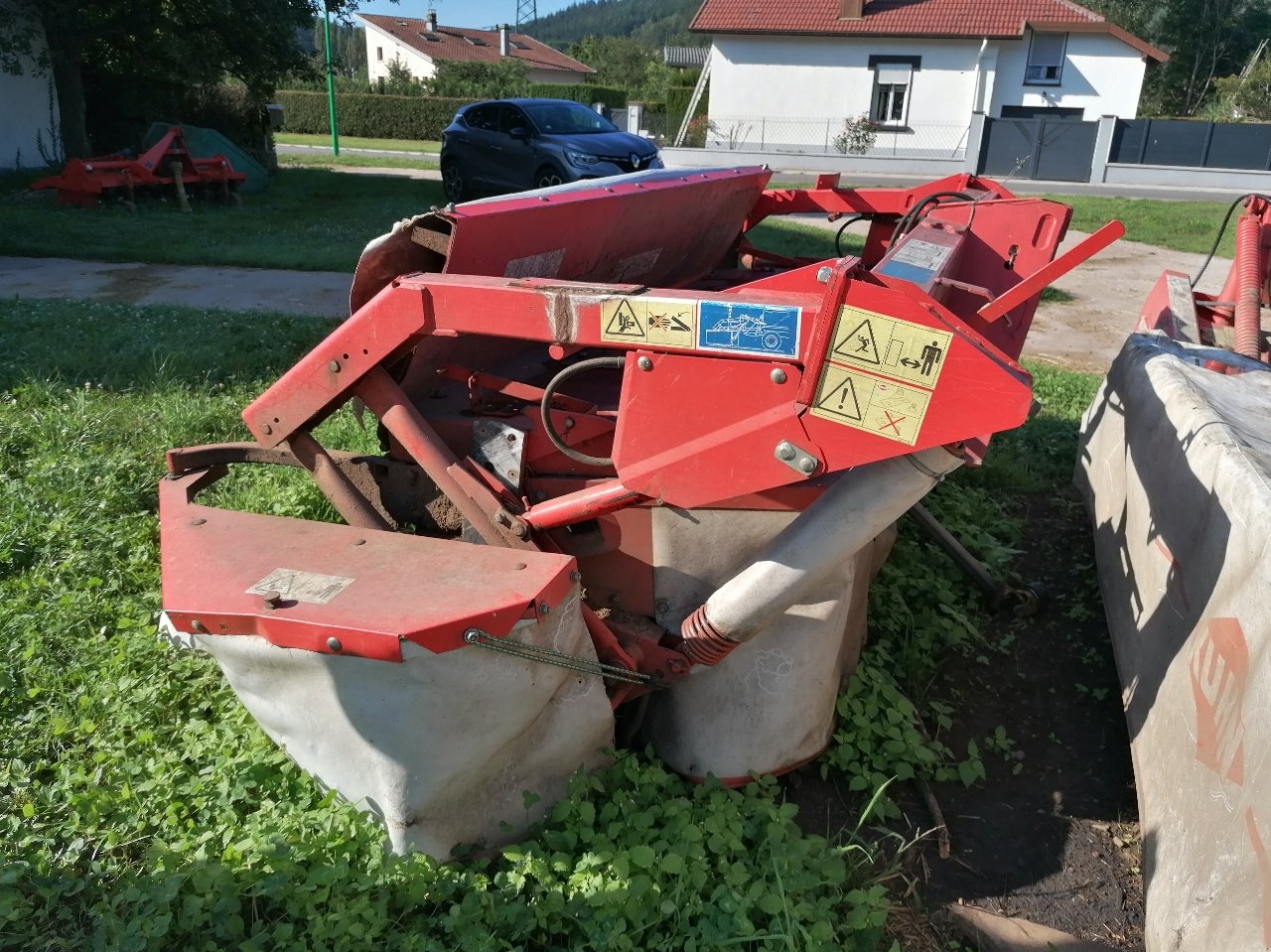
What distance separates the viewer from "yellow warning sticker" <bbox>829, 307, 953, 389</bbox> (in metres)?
1.88

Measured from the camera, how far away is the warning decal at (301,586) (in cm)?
200

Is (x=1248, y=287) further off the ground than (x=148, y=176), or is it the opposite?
(x=1248, y=287)

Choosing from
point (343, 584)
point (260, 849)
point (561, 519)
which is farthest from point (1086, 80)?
point (260, 849)

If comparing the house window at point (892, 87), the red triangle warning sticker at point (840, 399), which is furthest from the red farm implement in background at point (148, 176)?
the house window at point (892, 87)

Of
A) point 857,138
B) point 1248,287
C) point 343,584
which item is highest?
point 1248,287

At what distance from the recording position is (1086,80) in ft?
84.2

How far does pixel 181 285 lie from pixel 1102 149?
2084 centimetres

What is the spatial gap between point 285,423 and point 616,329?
98 centimetres

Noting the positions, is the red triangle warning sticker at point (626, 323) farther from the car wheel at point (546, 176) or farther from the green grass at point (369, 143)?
the green grass at point (369, 143)

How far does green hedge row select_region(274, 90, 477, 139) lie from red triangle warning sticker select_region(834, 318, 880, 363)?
33.0 m

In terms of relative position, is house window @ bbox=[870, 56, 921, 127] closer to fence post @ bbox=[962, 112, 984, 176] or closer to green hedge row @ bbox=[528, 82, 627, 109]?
fence post @ bbox=[962, 112, 984, 176]

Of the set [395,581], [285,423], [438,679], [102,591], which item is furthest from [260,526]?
[102,591]

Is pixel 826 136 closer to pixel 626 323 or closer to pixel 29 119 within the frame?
pixel 29 119

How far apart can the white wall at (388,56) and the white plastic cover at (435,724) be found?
50.6 metres
